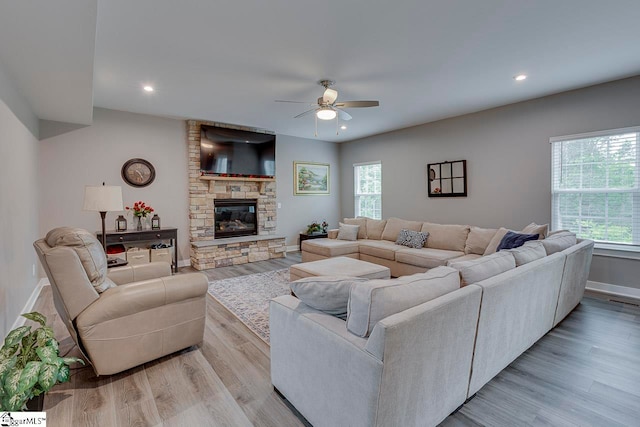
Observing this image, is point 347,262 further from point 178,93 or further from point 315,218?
point 315,218

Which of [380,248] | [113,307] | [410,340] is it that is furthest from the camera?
[380,248]

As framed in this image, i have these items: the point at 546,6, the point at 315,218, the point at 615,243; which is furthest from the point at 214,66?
the point at 615,243

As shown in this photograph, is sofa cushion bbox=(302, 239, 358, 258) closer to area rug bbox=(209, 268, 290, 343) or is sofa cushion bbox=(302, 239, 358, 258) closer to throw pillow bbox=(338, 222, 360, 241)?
throw pillow bbox=(338, 222, 360, 241)

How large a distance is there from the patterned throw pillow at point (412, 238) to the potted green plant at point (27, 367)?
14.3ft

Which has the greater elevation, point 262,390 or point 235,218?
point 235,218

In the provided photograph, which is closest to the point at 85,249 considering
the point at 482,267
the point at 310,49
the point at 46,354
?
the point at 46,354

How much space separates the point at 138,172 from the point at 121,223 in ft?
3.02

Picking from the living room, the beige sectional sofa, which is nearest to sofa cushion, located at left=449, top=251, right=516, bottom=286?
the beige sectional sofa

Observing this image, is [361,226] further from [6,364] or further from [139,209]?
[6,364]

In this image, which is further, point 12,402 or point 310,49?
point 310,49

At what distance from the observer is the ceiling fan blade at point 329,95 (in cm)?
353

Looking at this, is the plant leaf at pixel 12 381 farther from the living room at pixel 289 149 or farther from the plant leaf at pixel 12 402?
the living room at pixel 289 149

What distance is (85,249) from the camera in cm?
217

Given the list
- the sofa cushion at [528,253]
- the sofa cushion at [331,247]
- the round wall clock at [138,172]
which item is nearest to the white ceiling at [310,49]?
the round wall clock at [138,172]
